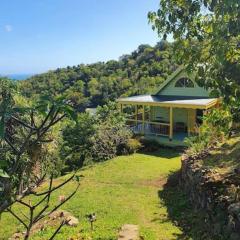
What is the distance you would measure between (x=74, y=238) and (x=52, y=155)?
863 cm

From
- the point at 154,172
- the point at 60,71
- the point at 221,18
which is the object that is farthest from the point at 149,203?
the point at 60,71

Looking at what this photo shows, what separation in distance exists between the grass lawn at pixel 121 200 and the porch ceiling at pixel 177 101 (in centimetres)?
387

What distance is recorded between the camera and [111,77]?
62969 millimetres

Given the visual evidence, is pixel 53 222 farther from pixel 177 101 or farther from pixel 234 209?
pixel 177 101

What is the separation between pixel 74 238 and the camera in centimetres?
988

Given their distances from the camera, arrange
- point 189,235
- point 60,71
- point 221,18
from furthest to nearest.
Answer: point 60,71, point 189,235, point 221,18

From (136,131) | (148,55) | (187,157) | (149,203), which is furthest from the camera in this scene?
(148,55)

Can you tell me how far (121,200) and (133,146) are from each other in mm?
8997

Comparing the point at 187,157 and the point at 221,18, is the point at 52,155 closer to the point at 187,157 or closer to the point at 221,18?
the point at 187,157

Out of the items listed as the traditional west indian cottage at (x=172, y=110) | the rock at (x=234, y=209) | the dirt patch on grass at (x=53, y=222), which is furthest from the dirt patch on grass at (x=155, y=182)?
the traditional west indian cottage at (x=172, y=110)

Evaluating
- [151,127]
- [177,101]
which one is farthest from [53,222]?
[151,127]

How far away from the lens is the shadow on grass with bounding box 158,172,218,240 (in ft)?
31.8

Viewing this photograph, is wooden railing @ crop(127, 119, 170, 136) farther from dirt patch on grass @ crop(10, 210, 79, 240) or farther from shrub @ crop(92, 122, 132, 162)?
dirt patch on grass @ crop(10, 210, 79, 240)

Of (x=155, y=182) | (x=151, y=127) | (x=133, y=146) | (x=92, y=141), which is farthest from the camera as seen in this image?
(x=151, y=127)
